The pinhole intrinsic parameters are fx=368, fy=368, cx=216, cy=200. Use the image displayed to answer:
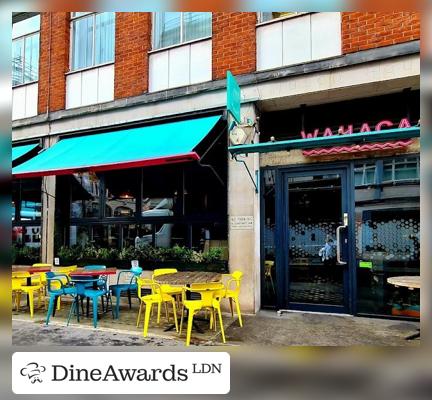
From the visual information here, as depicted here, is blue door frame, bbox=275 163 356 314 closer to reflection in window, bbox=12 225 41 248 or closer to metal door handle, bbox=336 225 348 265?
metal door handle, bbox=336 225 348 265

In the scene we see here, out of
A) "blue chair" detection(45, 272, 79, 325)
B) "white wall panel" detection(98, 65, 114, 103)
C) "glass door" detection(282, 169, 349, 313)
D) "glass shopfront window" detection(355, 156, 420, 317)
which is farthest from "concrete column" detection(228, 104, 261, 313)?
"white wall panel" detection(98, 65, 114, 103)

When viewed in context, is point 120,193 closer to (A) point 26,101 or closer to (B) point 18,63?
(A) point 26,101

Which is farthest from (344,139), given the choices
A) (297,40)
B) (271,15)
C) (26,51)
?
(26,51)

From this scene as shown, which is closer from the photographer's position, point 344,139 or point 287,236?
point 344,139

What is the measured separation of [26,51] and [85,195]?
4.44m

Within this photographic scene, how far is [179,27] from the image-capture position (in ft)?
25.8

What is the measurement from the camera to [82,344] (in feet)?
17.2

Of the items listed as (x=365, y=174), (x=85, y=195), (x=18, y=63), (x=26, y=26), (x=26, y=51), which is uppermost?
(x=26, y=26)

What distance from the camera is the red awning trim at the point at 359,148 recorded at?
6.28 metres

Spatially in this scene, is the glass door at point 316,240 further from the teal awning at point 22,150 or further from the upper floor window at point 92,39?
the teal awning at point 22,150

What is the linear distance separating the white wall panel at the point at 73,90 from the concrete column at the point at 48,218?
3.27 ft

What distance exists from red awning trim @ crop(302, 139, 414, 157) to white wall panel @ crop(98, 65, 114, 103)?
4.67 m

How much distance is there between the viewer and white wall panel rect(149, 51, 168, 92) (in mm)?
7887

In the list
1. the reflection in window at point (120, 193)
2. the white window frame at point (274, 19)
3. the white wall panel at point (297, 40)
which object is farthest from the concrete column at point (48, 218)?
the white wall panel at point (297, 40)
